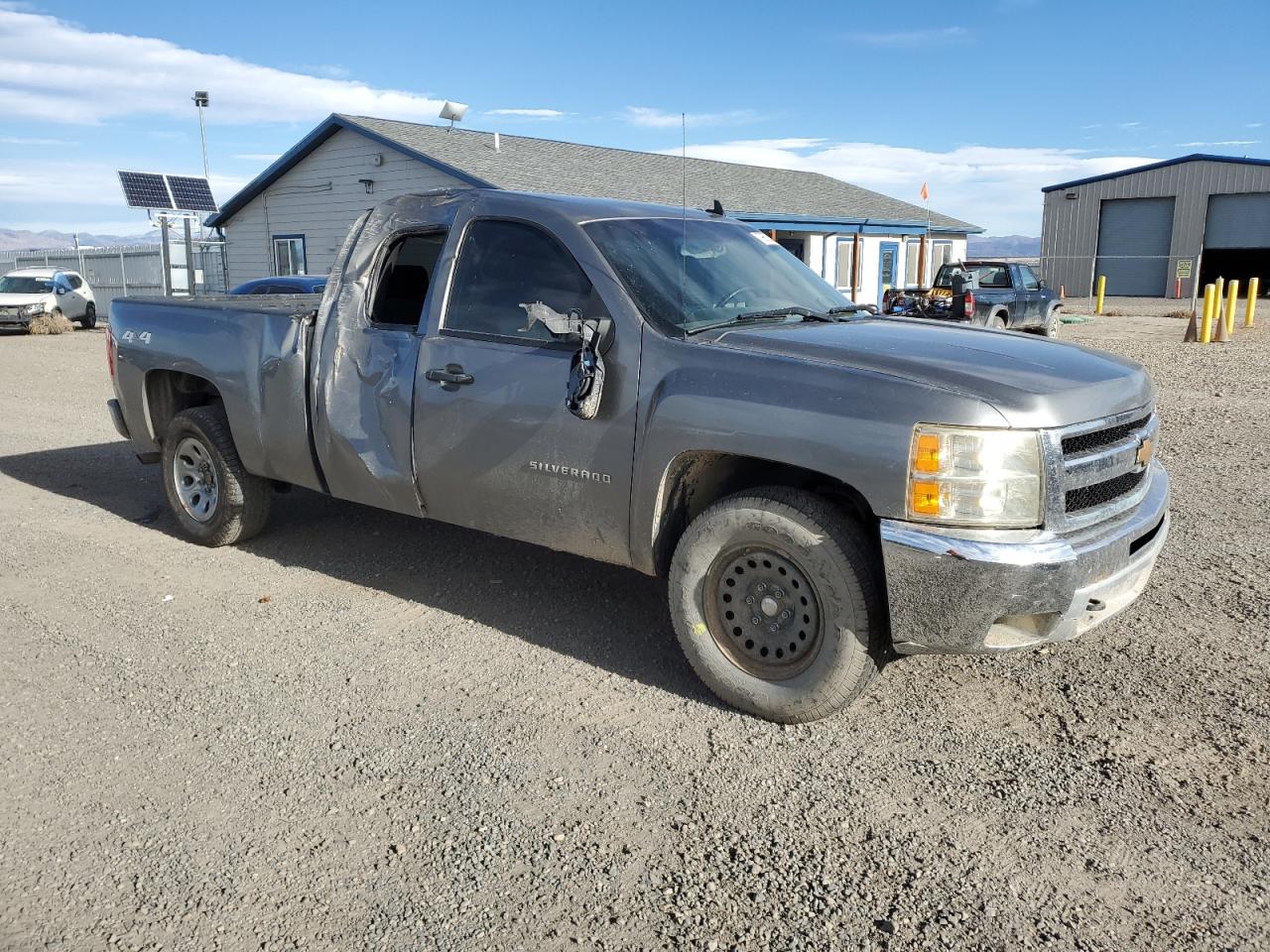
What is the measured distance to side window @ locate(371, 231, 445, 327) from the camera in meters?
5.05

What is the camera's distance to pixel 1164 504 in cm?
417

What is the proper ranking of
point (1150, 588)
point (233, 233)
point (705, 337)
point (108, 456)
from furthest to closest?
1. point (233, 233)
2. point (108, 456)
3. point (1150, 588)
4. point (705, 337)

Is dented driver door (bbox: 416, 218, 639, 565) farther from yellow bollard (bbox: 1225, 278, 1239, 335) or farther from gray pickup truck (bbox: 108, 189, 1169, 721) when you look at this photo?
yellow bollard (bbox: 1225, 278, 1239, 335)

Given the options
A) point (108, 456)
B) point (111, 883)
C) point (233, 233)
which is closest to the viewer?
point (111, 883)

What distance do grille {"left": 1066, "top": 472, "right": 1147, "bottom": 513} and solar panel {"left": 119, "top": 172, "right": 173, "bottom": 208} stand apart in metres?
32.0

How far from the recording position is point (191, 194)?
31906 mm

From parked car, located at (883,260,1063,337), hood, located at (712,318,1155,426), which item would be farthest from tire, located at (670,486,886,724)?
parked car, located at (883,260,1063,337)

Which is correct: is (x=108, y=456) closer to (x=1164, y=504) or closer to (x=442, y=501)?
(x=442, y=501)

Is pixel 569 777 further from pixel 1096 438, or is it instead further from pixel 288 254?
pixel 288 254

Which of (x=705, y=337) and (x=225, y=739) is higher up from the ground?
(x=705, y=337)

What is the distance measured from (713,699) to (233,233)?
84.1ft

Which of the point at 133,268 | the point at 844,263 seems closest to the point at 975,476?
the point at 844,263

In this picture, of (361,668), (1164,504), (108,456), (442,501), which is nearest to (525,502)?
(442,501)

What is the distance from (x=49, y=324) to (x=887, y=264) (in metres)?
22.6
